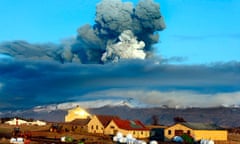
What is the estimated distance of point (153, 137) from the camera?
96.2m

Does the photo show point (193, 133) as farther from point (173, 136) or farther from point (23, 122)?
point (23, 122)

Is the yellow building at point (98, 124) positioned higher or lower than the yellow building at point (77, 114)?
lower

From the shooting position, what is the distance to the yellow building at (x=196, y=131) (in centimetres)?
8600

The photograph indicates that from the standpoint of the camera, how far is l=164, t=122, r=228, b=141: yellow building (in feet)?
282

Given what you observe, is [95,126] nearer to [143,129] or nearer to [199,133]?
[143,129]

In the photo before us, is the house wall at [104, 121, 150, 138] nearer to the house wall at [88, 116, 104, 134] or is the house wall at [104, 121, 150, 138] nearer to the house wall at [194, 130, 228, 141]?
the house wall at [88, 116, 104, 134]

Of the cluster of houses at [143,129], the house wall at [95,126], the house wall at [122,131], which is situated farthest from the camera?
the house wall at [95,126]

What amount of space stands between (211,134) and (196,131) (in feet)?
13.2

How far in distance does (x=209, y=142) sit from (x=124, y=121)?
2887cm

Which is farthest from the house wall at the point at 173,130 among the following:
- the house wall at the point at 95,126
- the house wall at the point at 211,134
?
the house wall at the point at 95,126

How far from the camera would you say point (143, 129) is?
9806cm

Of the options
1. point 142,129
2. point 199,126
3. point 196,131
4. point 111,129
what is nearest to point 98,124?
point 111,129

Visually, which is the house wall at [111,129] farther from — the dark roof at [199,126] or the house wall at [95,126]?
the dark roof at [199,126]

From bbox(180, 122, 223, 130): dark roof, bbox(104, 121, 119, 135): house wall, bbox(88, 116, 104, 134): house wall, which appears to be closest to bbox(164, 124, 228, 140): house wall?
bbox(180, 122, 223, 130): dark roof
